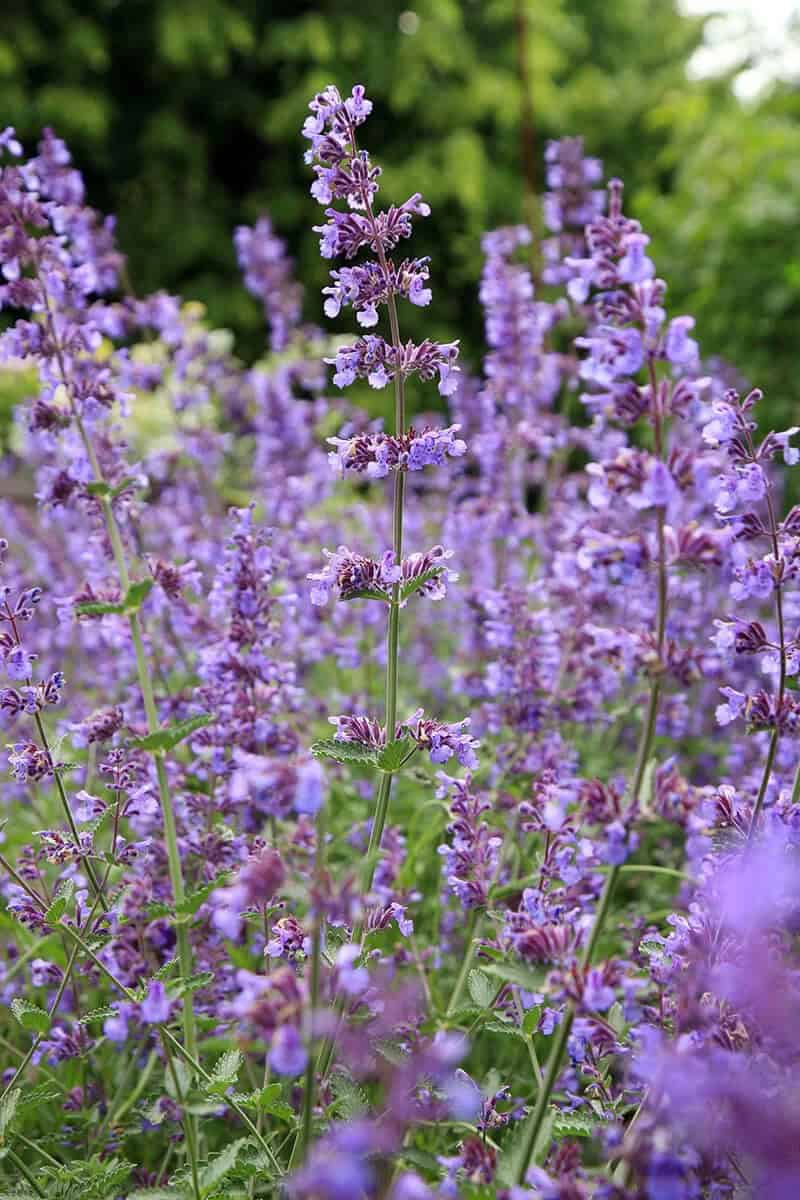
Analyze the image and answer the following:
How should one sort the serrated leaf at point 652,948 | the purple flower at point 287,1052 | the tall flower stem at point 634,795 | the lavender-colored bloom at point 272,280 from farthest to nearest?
the lavender-colored bloom at point 272,280, the serrated leaf at point 652,948, the tall flower stem at point 634,795, the purple flower at point 287,1052

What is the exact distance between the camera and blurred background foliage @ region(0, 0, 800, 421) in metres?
14.5

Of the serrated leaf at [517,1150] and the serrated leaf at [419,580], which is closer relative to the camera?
the serrated leaf at [517,1150]

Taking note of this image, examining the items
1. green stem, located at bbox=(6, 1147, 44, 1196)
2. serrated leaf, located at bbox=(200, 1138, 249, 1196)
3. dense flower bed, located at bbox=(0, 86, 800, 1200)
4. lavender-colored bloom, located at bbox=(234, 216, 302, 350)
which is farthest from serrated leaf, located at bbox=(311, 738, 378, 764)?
lavender-colored bloom, located at bbox=(234, 216, 302, 350)

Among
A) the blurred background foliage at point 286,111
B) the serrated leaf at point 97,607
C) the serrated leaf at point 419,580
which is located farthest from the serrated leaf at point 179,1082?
the blurred background foliage at point 286,111

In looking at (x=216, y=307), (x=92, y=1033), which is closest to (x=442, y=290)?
(x=216, y=307)

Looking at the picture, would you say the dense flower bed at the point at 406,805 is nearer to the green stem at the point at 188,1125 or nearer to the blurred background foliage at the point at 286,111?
Result: the green stem at the point at 188,1125

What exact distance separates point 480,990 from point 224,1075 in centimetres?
48

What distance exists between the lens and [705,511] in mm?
4715

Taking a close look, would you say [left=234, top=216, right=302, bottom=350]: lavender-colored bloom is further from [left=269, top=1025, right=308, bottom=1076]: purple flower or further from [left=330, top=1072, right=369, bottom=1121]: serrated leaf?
[left=269, top=1025, right=308, bottom=1076]: purple flower

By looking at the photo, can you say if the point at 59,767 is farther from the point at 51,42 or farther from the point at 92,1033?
the point at 51,42

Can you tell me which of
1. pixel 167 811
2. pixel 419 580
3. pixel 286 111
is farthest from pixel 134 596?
pixel 286 111

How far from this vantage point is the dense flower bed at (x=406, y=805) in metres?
1.43

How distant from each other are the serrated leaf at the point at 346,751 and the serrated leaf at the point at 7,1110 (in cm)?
81

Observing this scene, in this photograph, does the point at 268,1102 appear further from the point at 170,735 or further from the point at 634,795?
the point at 634,795
